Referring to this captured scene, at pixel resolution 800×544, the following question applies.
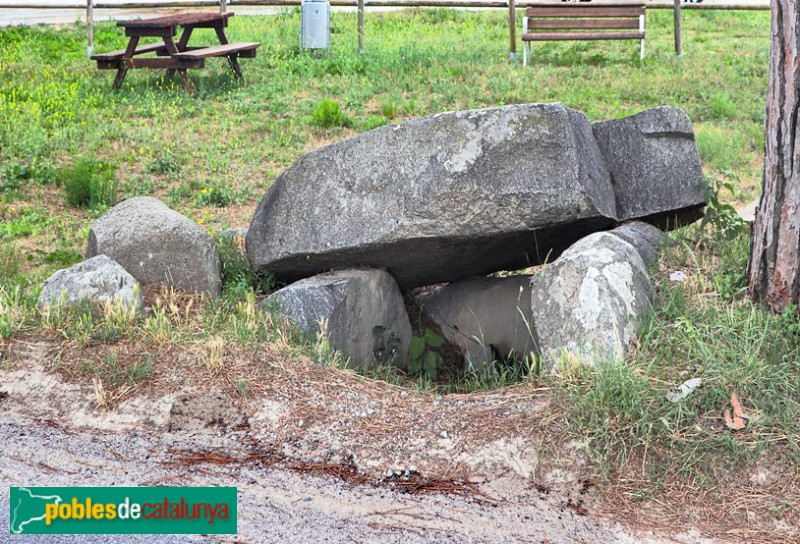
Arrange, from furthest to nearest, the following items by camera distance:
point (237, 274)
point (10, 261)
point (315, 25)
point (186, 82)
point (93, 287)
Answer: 1. point (315, 25)
2. point (186, 82)
3. point (10, 261)
4. point (237, 274)
5. point (93, 287)

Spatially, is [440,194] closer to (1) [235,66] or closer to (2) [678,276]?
(2) [678,276]

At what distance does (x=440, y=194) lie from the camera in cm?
Result: 521

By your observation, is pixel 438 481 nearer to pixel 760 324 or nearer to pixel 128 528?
pixel 128 528

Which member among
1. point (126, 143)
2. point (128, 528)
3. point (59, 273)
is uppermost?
point (126, 143)

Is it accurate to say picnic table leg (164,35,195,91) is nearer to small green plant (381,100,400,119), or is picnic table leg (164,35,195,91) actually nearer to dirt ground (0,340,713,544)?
small green plant (381,100,400,119)

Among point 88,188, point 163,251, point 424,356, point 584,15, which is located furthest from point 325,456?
point 584,15

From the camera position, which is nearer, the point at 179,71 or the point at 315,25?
the point at 179,71

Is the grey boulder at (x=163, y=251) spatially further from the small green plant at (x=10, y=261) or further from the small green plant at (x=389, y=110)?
the small green plant at (x=389, y=110)

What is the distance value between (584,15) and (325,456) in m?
11.0

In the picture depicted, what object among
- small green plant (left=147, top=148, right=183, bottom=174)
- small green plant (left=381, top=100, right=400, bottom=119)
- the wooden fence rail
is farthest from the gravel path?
the wooden fence rail

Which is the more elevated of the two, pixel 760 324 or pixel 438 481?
pixel 760 324

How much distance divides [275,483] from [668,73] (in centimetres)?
980

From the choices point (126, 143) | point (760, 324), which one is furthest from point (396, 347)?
point (126, 143)

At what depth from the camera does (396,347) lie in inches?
227
